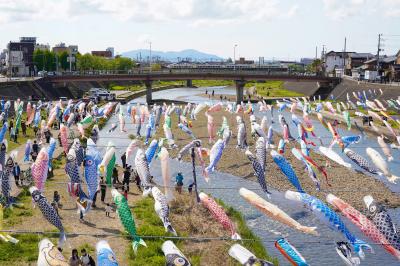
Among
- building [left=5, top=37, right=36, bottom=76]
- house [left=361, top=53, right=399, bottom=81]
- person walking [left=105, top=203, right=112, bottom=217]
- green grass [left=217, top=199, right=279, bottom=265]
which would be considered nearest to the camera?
green grass [left=217, top=199, right=279, bottom=265]

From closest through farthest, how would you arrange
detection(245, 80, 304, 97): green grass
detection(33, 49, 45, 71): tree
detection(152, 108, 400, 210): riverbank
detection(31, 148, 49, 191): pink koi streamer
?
1. detection(31, 148, 49, 191): pink koi streamer
2. detection(152, 108, 400, 210): riverbank
3. detection(245, 80, 304, 97): green grass
4. detection(33, 49, 45, 71): tree

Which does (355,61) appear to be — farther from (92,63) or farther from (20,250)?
(20,250)

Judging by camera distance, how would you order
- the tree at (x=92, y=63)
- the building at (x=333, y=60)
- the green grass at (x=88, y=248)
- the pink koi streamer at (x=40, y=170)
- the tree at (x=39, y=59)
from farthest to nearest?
the tree at (x=92, y=63)
the building at (x=333, y=60)
the tree at (x=39, y=59)
the pink koi streamer at (x=40, y=170)
the green grass at (x=88, y=248)

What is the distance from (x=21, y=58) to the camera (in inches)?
3898

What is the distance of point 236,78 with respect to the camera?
75.8m

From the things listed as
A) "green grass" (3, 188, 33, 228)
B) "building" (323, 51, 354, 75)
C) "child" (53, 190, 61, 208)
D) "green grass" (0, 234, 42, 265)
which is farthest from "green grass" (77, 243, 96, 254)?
"building" (323, 51, 354, 75)

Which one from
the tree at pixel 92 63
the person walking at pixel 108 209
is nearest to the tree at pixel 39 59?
the tree at pixel 92 63

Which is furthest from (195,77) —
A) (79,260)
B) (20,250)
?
(79,260)

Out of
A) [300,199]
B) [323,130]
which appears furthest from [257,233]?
[323,130]

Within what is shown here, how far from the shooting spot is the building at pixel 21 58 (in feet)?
316

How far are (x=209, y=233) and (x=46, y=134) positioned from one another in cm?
1857

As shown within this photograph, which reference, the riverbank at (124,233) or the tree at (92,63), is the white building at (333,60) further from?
the riverbank at (124,233)

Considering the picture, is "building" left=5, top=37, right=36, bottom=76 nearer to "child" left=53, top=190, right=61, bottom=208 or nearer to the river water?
the river water

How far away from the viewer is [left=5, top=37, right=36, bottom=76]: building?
96325mm
